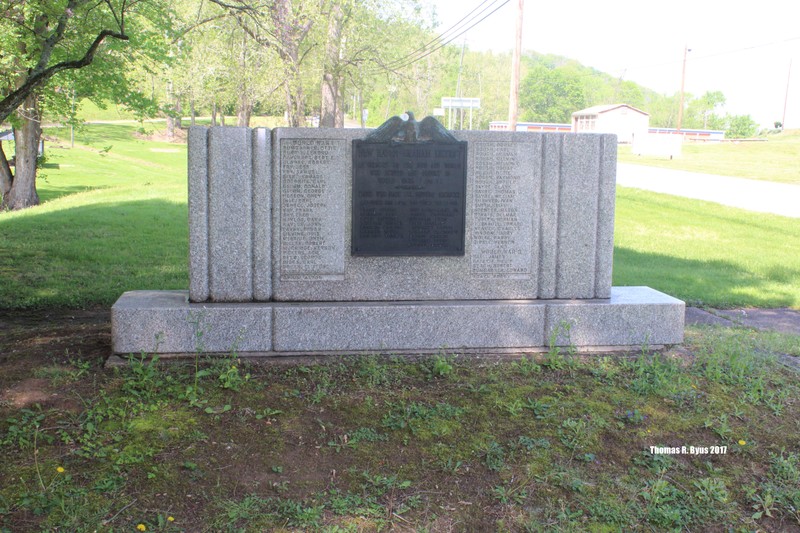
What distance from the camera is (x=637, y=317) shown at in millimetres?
5816

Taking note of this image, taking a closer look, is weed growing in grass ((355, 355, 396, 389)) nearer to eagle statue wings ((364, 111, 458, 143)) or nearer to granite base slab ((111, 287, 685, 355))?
granite base slab ((111, 287, 685, 355))

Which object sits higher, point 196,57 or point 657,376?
point 196,57

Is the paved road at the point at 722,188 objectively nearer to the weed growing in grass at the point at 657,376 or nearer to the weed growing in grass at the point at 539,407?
the weed growing in grass at the point at 657,376

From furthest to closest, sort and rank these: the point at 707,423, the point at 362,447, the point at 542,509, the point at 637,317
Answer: the point at 637,317, the point at 707,423, the point at 362,447, the point at 542,509

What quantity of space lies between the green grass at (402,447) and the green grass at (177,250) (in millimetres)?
3739

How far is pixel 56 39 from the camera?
20.2 feet

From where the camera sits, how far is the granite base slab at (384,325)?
5.28 m

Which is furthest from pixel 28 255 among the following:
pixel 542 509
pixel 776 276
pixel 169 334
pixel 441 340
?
pixel 776 276

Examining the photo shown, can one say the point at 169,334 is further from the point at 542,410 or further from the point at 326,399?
the point at 542,410

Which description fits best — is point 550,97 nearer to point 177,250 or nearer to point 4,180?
point 4,180

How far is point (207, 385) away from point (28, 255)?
703 cm

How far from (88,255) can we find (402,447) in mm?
7807

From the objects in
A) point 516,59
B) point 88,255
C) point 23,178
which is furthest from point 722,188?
point 23,178

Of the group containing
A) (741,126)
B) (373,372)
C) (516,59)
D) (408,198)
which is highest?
(741,126)
